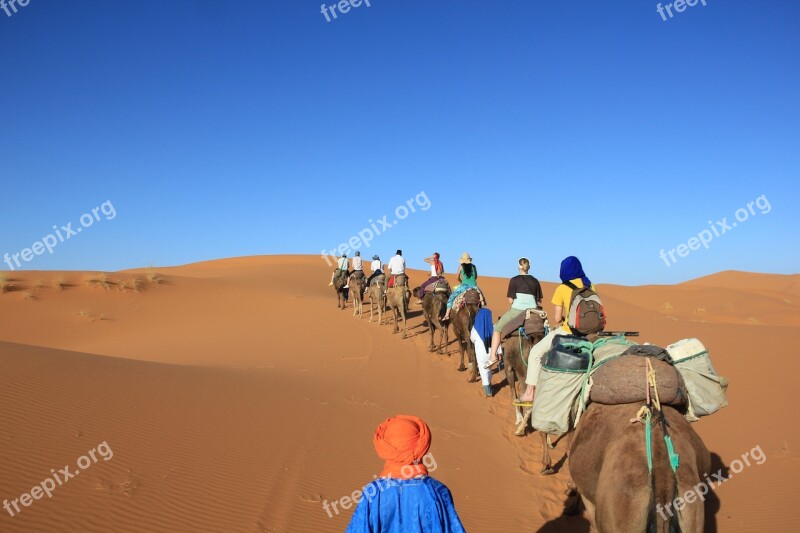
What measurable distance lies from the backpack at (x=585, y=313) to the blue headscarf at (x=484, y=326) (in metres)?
5.59

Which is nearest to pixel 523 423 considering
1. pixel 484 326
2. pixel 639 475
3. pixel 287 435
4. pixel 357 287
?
pixel 484 326

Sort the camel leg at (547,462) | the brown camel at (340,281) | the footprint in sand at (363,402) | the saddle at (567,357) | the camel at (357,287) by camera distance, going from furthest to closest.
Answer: the brown camel at (340,281) → the camel at (357,287) → the footprint in sand at (363,402) → the camel leg at (547,462) → the saddle at (567,357)

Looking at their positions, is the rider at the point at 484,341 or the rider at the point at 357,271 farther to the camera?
the rider at the point at 357,271

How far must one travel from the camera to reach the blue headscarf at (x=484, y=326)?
38.2 feet

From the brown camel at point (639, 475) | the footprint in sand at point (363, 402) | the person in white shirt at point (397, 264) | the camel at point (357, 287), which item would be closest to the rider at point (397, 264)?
the person in white shirt at point (397, 264)

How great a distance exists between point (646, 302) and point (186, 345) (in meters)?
36.2

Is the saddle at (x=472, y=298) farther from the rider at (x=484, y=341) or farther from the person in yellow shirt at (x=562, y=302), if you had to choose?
the person in yellow shirt at (x=562, y=302)

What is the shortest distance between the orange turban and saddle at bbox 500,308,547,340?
6359mm

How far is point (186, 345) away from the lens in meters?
18.7

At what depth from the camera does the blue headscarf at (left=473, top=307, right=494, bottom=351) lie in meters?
11.7

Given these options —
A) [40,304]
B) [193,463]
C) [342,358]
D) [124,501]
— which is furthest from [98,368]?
[40,304]

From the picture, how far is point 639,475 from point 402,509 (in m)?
1.92

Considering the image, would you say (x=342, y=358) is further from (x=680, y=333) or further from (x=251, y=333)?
(x=680, y=333)

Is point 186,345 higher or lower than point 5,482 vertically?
higher
